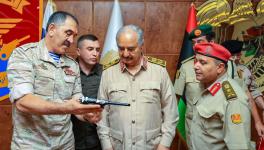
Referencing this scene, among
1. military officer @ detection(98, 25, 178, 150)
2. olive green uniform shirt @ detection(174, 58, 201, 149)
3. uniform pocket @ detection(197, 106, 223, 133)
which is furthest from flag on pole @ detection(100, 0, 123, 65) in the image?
uniform pocket @ detection(197, 106, 223, 133)

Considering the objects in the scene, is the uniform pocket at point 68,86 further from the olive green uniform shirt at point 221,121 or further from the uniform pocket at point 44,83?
the olive green uniform shirt at point 221,121

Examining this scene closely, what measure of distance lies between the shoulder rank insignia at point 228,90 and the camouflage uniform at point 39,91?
1033 millimetres

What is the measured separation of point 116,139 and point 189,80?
97 centimetres

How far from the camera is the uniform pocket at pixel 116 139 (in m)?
2.21

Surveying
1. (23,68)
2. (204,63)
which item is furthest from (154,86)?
(23,68)

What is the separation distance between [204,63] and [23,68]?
1.18 metres

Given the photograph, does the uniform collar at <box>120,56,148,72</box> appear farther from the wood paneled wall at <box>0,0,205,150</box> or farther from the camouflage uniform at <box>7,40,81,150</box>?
the wood paneled wall at <box>0,0,205,150</box>

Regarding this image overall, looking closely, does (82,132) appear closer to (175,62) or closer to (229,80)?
(229,80)

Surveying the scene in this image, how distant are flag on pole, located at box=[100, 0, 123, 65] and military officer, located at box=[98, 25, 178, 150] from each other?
40.9 inches

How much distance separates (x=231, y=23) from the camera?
360 centimetres

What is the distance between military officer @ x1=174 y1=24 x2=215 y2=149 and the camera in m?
2.79

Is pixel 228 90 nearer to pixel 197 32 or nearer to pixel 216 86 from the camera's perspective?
pixel 216 86

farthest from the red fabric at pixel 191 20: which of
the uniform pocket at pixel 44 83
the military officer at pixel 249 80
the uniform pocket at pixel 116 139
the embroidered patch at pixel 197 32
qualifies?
the uniform pocket at pixel 44 83

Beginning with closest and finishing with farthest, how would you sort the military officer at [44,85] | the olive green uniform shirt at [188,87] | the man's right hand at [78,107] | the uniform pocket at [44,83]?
the man's right hand at [78,107] → the military officer at [44,85] → the uniform pocket at [44,83] → the olive green uniform shirt at [188,87]
